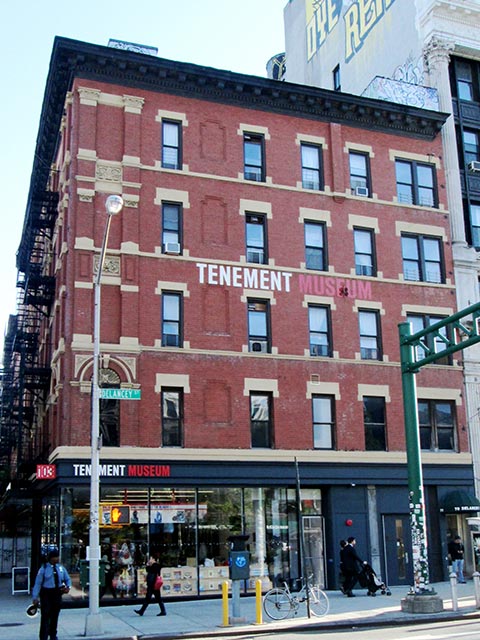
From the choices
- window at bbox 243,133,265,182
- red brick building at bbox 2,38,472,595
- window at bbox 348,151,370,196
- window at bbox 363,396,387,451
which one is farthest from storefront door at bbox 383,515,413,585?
window at bbox 243,133,265,182

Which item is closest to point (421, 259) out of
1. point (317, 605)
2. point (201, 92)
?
point (201, 92)

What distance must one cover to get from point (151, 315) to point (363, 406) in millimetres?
8720

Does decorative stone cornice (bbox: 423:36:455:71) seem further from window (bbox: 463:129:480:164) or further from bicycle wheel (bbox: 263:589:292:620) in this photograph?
bicycle wheel (bbox: 263:589:292:620)

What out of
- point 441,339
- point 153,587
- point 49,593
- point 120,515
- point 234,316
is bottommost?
point 153,587

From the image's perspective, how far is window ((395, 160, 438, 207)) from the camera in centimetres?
3359

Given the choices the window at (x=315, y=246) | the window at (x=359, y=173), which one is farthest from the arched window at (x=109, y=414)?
the window at (x=359, y=173)

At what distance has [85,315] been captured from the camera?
26781 mm

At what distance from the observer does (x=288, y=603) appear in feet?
65.7

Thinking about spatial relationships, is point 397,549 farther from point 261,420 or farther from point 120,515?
point 120,515

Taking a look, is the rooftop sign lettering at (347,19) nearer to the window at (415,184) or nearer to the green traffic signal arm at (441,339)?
the window at (415,184)

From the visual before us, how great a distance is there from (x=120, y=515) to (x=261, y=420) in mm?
6029

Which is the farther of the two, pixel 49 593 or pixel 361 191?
pixel 361 191

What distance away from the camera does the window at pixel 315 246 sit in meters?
31.0

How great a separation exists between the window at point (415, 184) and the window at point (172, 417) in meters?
12.8
